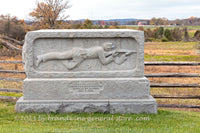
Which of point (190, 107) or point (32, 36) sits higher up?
point (32, 36)

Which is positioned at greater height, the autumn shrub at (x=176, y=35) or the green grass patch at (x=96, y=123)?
the autumn shrub at (x=176, y=35)

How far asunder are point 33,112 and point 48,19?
1745cm

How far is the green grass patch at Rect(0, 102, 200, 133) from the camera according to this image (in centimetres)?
501

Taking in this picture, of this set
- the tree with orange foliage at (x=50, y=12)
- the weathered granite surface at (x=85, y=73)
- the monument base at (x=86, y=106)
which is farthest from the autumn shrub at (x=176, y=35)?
the monument base at (x=86, y=106)

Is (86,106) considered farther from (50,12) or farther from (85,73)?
(50,12)

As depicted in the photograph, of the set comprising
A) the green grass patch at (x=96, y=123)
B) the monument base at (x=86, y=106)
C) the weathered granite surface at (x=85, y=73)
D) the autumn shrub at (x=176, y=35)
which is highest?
the autumn shrub at (x=176, y=35)

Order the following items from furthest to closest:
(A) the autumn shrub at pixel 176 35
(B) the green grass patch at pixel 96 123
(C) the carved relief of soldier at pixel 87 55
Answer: (A) the autumn shrub at pixel 176 35 → (C) the carved relief of soldier at pixel 87 55 → (B) the green grass patch at pixel 96 123

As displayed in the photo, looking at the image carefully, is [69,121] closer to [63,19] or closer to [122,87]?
[122,87]

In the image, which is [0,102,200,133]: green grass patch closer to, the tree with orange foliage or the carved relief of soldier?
the carved relief of soldier

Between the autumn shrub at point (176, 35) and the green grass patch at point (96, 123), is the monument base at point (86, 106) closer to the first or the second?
the green grass patch at point (96, 123)

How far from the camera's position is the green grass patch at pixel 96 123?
16.4 feet

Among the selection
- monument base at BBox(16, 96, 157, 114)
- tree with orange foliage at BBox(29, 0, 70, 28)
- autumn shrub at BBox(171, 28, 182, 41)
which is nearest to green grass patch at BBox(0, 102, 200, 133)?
monument base at BBox(16, 96, 157, 114)

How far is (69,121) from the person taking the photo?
18.7 feet

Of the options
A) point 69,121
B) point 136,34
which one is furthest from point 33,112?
point 136,34
